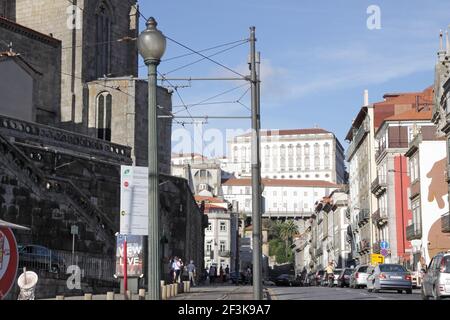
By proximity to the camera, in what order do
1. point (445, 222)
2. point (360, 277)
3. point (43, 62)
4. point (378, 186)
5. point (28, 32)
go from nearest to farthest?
point (360, 277)
point (445, 222)
point (28, 32)
point (43, 62)
point (378, 186)

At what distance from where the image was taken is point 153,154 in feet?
39.2

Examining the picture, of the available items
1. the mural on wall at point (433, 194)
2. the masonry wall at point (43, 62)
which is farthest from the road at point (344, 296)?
the masonry wall at point (43, 62)

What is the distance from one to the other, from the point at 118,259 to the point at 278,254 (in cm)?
13350

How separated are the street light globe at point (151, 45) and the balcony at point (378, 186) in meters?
57.1

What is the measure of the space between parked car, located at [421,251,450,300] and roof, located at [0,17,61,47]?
1629 inches

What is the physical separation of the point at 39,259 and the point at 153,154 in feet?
62.6

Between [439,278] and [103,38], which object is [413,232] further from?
[439,278]

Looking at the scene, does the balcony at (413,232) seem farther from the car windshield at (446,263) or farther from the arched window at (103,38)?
the car windshield at (446,263)

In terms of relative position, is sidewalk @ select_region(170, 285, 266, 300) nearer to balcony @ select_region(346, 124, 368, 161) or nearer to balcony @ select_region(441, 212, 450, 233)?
balcony @ select_region(441, 212, 450, 233)

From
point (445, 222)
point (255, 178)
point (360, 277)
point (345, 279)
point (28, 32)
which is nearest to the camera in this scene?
point (255, 178)

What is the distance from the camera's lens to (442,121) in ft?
187

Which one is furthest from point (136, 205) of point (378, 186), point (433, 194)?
point (378, 186)
